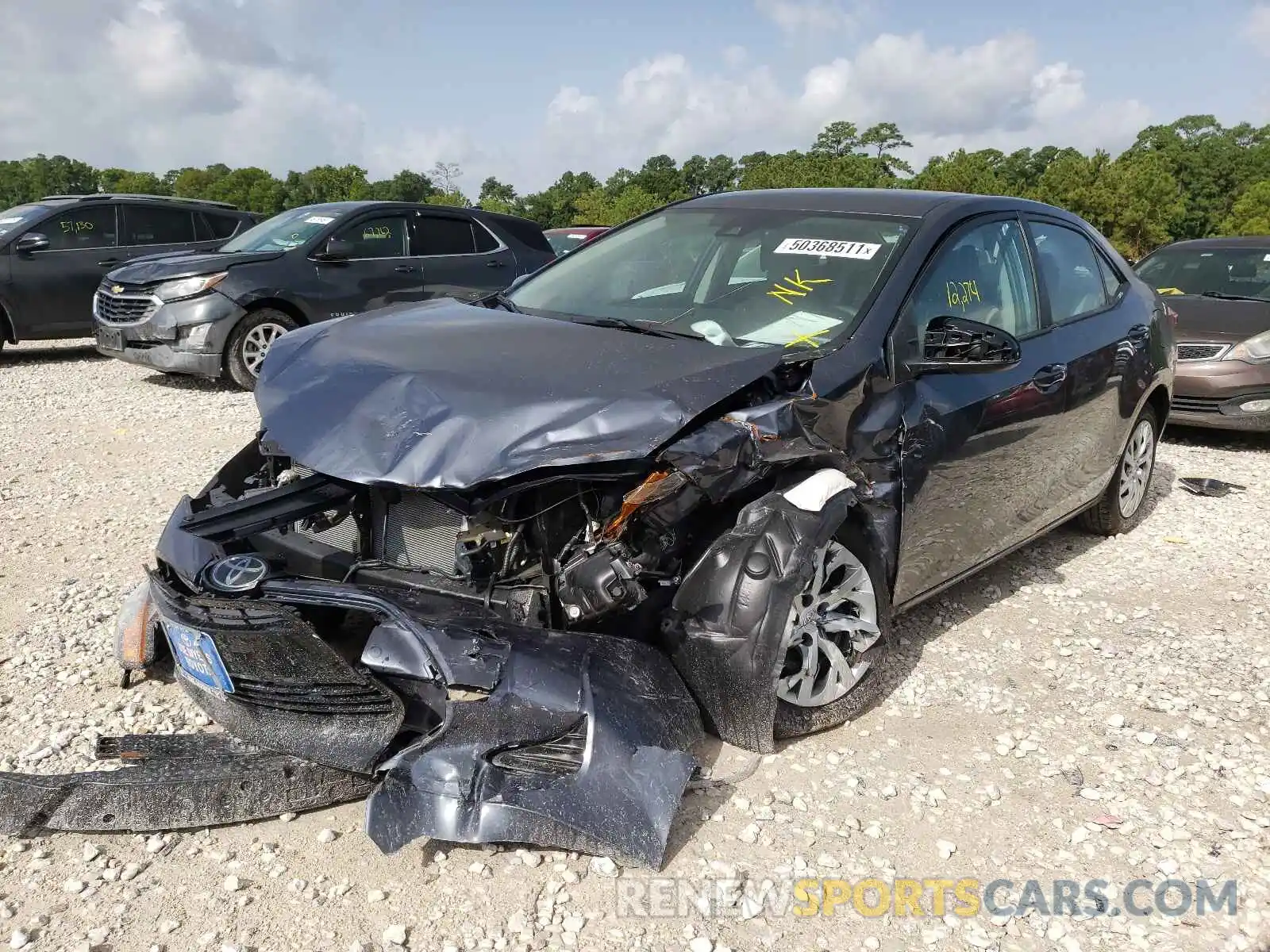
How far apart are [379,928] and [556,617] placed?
0.91 meters

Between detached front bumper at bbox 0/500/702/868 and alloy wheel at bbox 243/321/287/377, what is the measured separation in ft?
20.5

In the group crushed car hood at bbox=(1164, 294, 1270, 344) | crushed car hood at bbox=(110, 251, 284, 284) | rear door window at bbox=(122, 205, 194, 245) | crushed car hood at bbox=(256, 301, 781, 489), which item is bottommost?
crushed car hood at bbox=(1164, 294, 1270, 344)

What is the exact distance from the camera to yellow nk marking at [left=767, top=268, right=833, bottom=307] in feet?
12.1

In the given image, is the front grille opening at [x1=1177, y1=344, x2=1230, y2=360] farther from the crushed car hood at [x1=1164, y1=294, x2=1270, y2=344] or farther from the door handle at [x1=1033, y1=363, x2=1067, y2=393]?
the door handle at [x1=1033, y1=363, x2=1067, y2=393]

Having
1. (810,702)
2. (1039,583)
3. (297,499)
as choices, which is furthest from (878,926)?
(1039,583)

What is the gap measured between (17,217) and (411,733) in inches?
398

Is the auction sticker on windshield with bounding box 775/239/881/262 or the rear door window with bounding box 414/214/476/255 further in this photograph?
the rear door window with bounding box 414/214/476/255

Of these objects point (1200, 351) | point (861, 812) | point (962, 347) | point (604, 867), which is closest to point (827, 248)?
point (962, 347)

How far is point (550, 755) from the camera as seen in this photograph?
2.56 meters

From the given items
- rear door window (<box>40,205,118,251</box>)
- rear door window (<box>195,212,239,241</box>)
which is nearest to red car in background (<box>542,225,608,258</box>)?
rear door window (<box>195,212,239,241</box>)

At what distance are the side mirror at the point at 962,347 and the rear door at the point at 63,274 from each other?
9483 mm

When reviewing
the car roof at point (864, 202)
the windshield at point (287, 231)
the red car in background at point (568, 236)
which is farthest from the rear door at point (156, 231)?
the car roof at point (864, 202)

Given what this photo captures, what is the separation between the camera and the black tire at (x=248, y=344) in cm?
858

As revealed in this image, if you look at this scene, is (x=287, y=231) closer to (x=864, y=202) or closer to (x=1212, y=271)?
(x=864, y=202)
